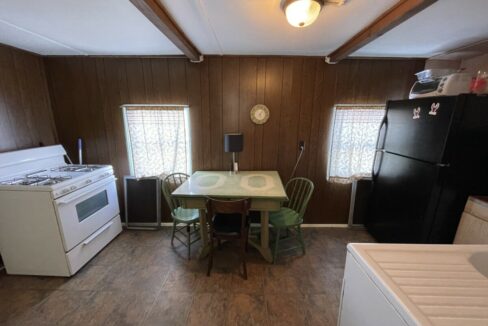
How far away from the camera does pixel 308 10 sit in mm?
1247

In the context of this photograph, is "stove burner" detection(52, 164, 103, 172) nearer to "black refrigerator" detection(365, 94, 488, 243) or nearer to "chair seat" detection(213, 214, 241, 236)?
"chair seat" detection(213, 214, 241, 236)

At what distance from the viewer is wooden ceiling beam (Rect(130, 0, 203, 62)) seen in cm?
124

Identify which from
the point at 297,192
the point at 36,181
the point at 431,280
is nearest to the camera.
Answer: the point at 431,280

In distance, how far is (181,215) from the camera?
2.31 metres

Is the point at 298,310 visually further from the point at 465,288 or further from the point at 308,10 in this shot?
the point at 308,10

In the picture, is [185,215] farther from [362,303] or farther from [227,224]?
[362,303]

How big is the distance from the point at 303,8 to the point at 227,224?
6.07 feet

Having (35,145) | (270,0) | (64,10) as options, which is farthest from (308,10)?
(35,145)

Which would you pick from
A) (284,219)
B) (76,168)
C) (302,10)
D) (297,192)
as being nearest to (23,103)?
(76,168)

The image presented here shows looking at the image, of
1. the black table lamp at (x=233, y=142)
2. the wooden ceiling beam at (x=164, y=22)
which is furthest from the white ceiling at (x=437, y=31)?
the wooden ceiling beam at (x=164, y=22)

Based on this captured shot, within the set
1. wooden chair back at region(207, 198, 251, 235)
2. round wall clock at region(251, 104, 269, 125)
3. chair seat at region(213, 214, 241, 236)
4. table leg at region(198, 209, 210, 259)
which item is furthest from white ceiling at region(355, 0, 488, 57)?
table leg at region(198, 209, 210, 259)

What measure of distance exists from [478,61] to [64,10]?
3833 millimetres

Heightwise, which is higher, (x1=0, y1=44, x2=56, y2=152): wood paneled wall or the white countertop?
(x1=0, y1=44, x2=56, y2=152): wood paneled wall

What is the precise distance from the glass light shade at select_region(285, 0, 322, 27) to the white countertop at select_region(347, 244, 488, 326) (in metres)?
1.37
